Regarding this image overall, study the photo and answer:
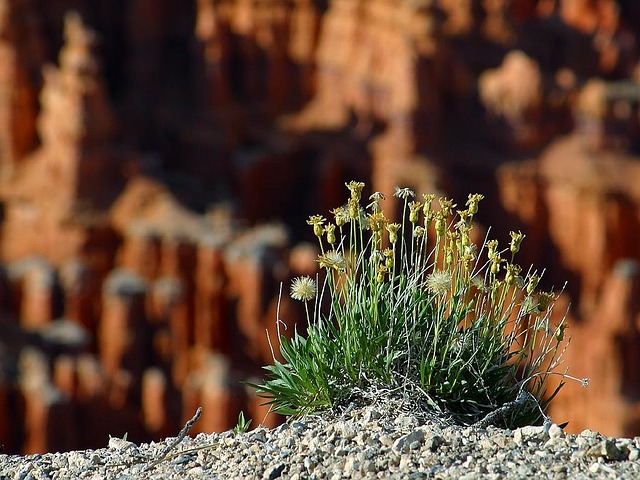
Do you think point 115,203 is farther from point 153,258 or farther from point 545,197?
point 545,197

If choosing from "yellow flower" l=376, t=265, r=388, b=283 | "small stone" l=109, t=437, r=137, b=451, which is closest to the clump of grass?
"yellow flower" l=376, t=265, r=388, b=283

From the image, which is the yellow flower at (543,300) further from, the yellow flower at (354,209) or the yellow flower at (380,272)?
the yellow flower at (354,209)

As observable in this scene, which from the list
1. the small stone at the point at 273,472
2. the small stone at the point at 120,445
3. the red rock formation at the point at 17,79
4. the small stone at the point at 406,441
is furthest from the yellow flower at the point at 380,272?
the red rock formation at the point at 17,79

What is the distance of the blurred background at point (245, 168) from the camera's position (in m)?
32.0

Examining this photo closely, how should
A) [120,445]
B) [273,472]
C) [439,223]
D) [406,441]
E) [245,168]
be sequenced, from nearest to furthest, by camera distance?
[273,472] → [406,441] → [439,223] → [120,445] → [245,168]

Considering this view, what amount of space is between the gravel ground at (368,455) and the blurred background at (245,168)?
72.3 ft

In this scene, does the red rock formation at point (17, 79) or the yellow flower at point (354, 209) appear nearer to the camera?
the yellow flower at point (354, 209)

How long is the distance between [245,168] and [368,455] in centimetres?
3083

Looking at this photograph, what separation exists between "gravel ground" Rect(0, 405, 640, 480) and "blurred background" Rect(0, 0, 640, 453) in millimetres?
22022

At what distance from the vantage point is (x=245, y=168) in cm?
3728

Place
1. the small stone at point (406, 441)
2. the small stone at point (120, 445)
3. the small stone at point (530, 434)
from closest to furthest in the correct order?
the small stone at point (406, 441) → the small stone at point (530, 434) → the small stone at point (120, 445)

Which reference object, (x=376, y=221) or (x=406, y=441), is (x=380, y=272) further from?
(x=406, y=441)

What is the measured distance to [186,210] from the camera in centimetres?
3450

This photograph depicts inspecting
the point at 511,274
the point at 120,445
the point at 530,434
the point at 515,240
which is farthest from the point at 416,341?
the point at 120,445
